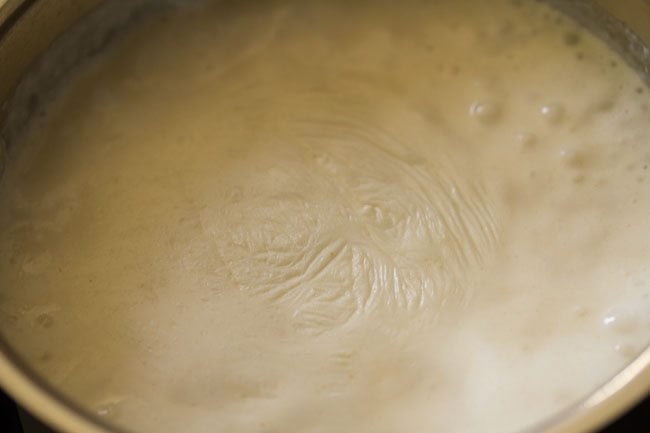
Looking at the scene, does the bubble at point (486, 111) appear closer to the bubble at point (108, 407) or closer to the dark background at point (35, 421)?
the dark background at point (35, 421)

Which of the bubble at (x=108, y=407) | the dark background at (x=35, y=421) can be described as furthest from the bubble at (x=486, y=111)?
the bubble at (x=108, y=407)

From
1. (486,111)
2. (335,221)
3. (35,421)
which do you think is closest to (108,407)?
(35,421)

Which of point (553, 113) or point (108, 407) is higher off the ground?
point (553, 113)

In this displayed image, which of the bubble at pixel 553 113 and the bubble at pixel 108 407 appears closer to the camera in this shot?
the bubble at pixel 108 407

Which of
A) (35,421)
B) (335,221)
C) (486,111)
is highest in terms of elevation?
(486,111)

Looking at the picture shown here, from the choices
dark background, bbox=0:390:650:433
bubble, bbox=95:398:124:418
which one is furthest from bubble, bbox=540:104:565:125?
bubble, bbox=95:398:124:418

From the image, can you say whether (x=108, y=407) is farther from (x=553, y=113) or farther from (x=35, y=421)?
(x=553, y=113)
